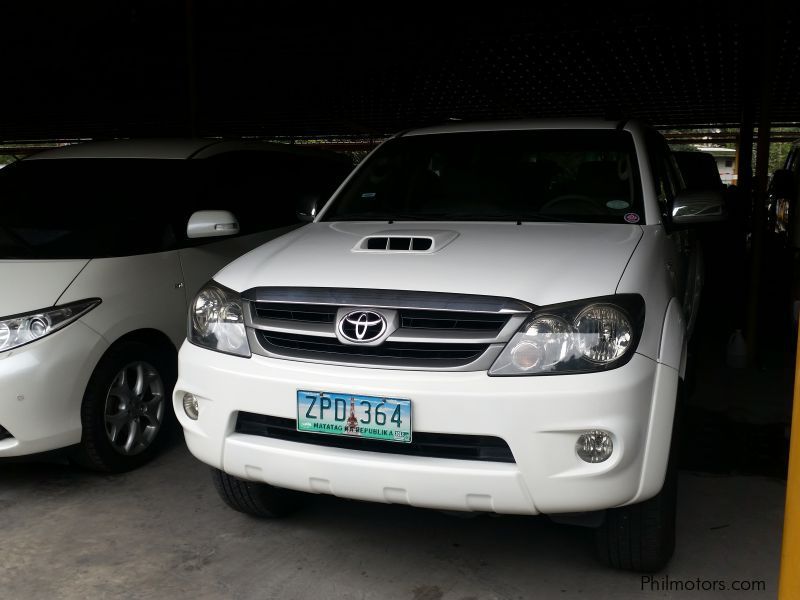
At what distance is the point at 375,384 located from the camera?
2.66 m

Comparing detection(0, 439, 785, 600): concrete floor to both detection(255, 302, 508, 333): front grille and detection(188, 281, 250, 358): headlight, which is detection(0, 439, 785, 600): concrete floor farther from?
detection(255, 302, 508, 333): front grille

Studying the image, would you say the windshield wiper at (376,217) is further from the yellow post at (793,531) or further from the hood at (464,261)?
the yellow post at (793,531)

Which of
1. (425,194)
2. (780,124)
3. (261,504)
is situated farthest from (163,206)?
(780,124)

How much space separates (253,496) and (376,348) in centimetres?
102

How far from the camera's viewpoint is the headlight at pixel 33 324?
11.6 feet

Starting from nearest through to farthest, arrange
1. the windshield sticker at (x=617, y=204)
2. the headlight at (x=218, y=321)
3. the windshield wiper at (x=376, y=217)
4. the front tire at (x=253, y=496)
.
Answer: the headlight at (x=218, y=321), the front tire at (x=253, y=496), the windshield sticker at (x=617, y=204), the windshield wiper at (x=376, y=217)

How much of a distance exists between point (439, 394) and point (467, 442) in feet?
0.61

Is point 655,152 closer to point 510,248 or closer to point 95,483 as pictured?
point 510,248

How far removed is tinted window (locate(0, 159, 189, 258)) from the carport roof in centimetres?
250

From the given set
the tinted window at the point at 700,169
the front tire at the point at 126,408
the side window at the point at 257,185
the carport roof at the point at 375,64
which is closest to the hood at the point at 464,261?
the front tire at the point at 126,408

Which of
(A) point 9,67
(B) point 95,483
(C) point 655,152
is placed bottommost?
(B) point 95,483

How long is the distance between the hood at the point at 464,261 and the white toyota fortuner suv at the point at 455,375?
1cm

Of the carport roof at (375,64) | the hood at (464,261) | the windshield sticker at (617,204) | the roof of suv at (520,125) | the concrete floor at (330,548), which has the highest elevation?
the carport roof at (375,64)

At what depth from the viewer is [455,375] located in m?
2.61
